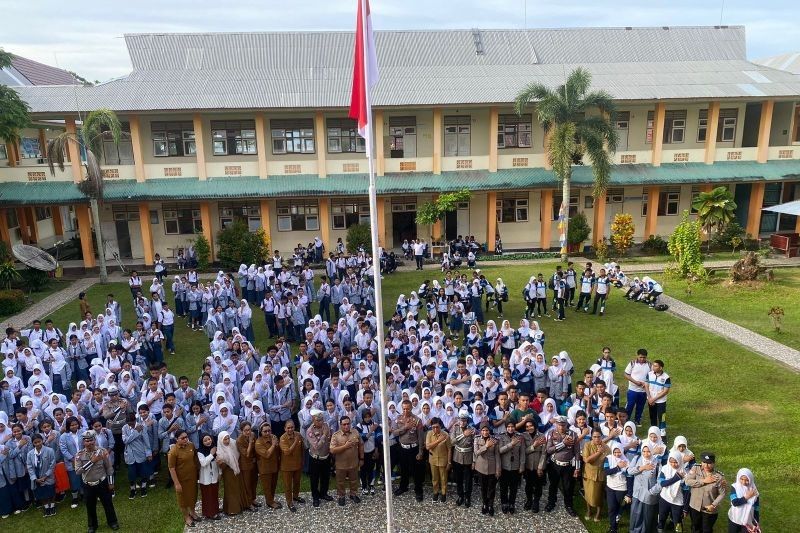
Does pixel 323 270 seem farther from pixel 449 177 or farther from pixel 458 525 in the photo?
pixel 458 525

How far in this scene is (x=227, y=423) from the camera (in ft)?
28.3

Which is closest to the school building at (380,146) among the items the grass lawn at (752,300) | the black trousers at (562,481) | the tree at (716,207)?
the tree at (716,207)

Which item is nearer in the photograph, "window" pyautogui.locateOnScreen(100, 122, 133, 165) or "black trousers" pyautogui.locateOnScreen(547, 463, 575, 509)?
"black trousers" pyautogui.locateOnScreen(547, 463, 575, 509)

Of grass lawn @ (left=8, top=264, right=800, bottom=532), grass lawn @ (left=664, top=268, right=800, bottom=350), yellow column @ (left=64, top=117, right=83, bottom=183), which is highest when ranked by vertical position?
yellow column @ (left=64, top=117, right=83, bottom=183)

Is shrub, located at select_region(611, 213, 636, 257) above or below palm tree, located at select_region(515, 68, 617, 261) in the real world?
below

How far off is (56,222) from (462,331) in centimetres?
2399

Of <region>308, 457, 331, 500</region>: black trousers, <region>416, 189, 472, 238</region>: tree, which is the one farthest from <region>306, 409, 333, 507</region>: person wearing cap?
<region>416, 189, 472, 238</region>: tree

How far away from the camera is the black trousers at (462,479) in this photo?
8109 millimetres

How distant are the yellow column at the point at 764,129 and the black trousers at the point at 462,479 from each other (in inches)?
948

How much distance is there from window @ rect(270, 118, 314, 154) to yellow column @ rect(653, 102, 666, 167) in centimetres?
1474

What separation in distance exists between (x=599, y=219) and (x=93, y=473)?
22.4 metres

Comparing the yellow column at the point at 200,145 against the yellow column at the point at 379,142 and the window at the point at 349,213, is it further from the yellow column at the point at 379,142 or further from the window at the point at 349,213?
the yellow column at the point at 379,142

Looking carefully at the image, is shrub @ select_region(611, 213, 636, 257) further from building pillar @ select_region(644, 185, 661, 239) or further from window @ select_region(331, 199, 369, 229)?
window @ select_region(331, 199, 369, 229)

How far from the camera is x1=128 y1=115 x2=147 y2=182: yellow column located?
22906 mm
